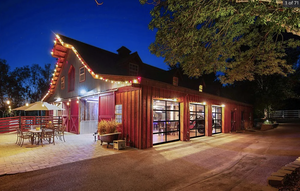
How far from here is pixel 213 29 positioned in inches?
251

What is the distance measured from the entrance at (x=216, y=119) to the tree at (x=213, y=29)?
6.01m

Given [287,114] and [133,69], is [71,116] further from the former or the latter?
[287,114]

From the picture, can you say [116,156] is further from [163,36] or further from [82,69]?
[82,69]

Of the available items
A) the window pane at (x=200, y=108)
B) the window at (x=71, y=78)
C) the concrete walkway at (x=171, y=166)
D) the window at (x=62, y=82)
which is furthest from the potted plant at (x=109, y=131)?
the window at (x=62, y=82)

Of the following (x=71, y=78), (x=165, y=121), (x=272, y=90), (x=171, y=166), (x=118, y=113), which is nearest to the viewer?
(x=171, y=166)

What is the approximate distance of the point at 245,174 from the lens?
16.1 feet

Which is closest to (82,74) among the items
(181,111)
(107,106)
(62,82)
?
(62,82)

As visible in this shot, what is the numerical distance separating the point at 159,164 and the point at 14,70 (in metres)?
34.4

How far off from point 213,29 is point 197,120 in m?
7.66

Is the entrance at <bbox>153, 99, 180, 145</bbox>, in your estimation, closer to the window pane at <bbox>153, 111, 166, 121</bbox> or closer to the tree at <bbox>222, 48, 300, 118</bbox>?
the window pane at <bbox>153, 111, 166, 121</bbox>

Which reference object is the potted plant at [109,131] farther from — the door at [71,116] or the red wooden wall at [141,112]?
the door at [71,116]

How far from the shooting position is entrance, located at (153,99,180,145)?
9.18 meters

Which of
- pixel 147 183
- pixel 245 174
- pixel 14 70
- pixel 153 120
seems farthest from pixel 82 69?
pixel 14 70

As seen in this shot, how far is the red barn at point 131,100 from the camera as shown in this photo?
813cm
